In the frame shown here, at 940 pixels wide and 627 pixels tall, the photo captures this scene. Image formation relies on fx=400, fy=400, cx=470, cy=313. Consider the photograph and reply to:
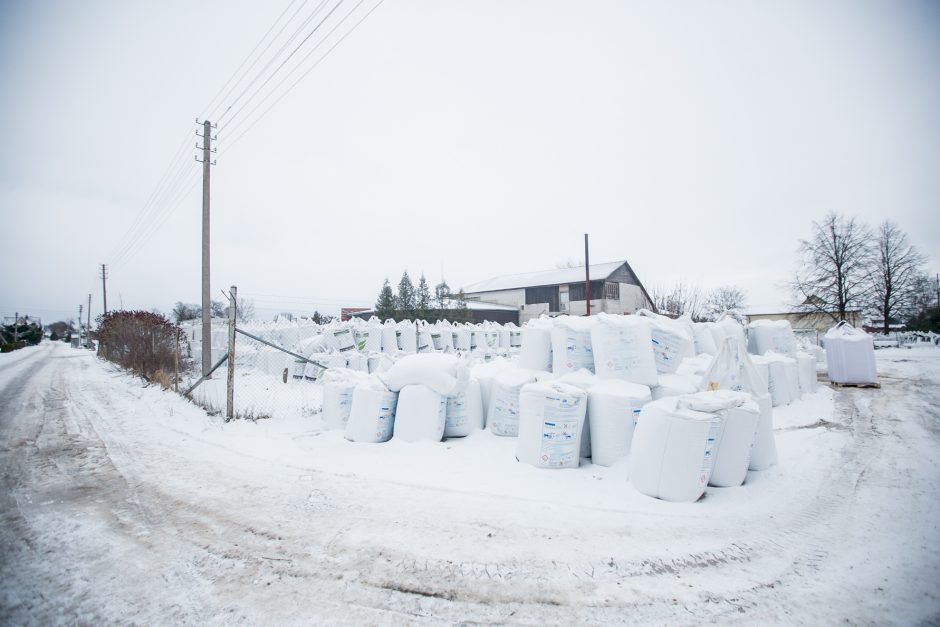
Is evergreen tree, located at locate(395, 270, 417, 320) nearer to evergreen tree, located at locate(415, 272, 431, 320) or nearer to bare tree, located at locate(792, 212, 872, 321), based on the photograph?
evergreen tree, located at locate(415, 272, 431, 320)

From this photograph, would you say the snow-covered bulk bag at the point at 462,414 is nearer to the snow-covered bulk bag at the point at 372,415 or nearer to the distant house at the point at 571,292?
the snow-covered bulk bag at the point at 372,415

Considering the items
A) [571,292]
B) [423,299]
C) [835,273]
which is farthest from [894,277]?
[423,299]

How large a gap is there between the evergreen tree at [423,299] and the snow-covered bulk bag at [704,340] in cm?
1870

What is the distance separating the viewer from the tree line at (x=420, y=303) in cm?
2497

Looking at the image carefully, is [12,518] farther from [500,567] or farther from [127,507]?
[500,567]

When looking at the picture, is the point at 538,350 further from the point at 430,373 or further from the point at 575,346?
the point at 430,373

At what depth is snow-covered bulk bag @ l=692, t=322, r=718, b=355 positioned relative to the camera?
280 inches

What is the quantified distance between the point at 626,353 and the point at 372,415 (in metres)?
2.65

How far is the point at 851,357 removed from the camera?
838 cm

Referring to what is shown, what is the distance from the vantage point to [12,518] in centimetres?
255

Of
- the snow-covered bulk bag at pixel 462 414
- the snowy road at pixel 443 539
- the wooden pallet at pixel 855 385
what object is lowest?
the wooden pallet at pixel 855 385

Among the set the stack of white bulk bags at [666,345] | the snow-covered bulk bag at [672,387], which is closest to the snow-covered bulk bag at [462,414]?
the snow-covered bulk bag at [672,387]

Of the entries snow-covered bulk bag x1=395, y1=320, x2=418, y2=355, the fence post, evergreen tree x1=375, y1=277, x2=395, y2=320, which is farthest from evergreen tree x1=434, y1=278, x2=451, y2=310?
the fence post

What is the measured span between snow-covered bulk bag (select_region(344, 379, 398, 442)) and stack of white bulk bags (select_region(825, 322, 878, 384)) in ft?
31.9
